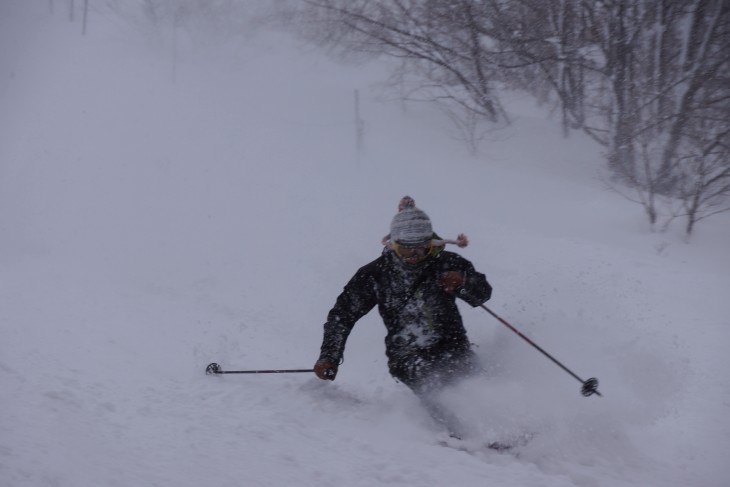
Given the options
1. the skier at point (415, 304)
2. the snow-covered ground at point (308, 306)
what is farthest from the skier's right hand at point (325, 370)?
the snow-covered ground at point (308, 306)

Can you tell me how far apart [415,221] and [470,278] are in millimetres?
618

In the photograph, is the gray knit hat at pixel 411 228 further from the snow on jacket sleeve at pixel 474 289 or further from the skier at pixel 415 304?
the snow on jacket sleeve at pixel 474 289

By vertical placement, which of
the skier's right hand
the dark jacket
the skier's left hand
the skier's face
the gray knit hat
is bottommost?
the skier's right hand

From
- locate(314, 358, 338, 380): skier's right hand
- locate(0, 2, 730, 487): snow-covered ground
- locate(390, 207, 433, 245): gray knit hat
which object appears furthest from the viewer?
locate(390, 207, 433, 245): gray knit hat

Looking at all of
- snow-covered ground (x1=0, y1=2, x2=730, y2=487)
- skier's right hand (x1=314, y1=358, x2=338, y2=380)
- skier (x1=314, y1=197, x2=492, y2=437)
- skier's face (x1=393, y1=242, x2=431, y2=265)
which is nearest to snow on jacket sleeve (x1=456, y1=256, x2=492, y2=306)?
skier (x1=314, y1=197, x2=492, y2=437)

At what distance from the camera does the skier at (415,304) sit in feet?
13.2

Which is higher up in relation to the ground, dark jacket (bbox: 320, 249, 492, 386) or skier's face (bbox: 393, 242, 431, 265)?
skier's face (bbox: 393, 242, 431, 265)

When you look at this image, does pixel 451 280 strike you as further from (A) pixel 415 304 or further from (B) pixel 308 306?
(B) pixel 308 306

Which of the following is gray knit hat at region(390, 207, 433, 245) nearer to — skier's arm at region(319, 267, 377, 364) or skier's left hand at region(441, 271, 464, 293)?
skier's left hand at region(441, 271, 464, 293)

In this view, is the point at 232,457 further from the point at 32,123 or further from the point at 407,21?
the point at 32,123

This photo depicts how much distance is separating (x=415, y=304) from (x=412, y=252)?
0.41 m

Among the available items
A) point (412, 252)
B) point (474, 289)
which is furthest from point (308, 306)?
point (474, 289)

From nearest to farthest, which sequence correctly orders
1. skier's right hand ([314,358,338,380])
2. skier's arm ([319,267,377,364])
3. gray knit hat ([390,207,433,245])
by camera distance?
skier's right hand ([314,358,338,380]) < gray knit hat ([390,207,433,245]) < skier's arm ([319,267,377,364])

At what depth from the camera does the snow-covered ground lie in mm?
3307
